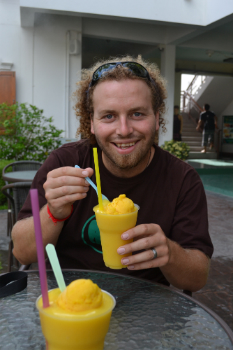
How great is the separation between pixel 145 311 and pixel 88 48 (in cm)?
1141

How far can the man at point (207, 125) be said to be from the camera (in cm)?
1385

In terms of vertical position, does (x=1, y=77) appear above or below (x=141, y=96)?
above

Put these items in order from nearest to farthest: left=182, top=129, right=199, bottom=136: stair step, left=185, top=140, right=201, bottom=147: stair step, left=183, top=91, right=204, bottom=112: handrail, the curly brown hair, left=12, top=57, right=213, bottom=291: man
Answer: left=12, top=57, right=213, bottom=291: man → the curly brown hair → left=185, top=140, right=201, bottom=147: stair step → left=182, top=129, right=199, bottom=136: stair step → left=183, top=91, right=204, bottom=112: handrail

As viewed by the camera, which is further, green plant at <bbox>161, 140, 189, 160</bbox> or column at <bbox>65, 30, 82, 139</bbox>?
green plant at <bbox>161, 140, 189, 160</bbox>

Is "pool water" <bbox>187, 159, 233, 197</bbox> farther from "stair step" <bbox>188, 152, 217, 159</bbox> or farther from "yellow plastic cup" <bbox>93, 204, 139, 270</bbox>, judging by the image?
"yellow plastic cup" <bbox>93, 204, 139, 270</bbox>

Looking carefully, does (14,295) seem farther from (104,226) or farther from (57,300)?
(57,300)

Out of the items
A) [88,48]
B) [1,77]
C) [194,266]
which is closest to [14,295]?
[194,266]

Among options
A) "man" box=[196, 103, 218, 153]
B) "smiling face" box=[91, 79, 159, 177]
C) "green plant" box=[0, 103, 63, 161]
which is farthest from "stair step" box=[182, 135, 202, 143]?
"smiling face" box=[91, 79, 159, 177]

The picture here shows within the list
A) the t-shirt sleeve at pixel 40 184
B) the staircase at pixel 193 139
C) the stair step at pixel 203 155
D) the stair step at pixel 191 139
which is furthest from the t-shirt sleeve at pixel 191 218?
the stair step at pixel 191 139

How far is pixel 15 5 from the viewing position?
7.34 metres

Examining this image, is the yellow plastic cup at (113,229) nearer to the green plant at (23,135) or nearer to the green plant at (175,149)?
the green plant at (23,135)

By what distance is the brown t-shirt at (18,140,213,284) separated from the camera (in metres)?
1.55

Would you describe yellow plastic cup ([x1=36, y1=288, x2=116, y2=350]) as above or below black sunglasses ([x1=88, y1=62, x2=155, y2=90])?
below

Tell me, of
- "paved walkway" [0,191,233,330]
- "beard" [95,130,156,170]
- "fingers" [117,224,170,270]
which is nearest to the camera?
"fingers" [117,224,170,270]
